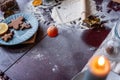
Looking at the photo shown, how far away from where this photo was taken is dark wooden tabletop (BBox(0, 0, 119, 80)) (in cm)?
72

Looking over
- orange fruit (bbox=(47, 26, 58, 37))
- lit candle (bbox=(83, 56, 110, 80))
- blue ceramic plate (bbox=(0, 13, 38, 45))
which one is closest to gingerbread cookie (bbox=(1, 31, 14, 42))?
blue ceramic plate (bbox=(0, 13, 38, 45))

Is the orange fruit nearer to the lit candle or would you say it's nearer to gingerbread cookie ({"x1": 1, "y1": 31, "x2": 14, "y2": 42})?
gingerbread cookie ({"x1": 1, "y1": 31, "x2": 14, "y2": 42})

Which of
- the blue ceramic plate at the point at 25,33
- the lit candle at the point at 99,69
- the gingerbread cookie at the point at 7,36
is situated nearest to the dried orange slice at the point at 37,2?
the blue ceramic plate at the point at 25,33

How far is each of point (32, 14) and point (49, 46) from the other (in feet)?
0.69

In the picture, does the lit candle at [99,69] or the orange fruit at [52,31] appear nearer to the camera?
the lit candle at [99,69]

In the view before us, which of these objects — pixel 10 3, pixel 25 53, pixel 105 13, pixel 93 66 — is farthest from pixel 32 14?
pixel 93 66

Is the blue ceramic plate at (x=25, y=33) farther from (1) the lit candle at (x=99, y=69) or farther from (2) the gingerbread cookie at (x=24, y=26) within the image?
(1) the lit candle at (x=99, y=69)

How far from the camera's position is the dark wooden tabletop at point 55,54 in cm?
72

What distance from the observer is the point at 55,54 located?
78cm

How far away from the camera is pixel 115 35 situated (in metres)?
0.75

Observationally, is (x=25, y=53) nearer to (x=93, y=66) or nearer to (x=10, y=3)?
(x=10, y=3)

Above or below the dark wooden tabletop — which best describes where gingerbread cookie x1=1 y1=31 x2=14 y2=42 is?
above

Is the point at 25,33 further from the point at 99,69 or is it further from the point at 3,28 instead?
the point at 99,69

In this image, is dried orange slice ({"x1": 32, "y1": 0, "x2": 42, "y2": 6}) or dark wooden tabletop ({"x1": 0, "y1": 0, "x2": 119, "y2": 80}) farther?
dried orange slice ({"x1": 32, "y1": 0, "x2": 42, "y2": 6})
